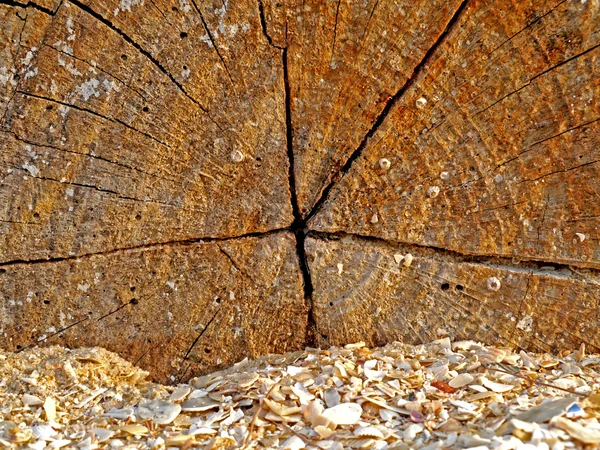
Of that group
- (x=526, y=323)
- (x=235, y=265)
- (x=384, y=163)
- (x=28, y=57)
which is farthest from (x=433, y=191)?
(x=28, y=57)

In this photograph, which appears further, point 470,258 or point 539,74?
point 470,258

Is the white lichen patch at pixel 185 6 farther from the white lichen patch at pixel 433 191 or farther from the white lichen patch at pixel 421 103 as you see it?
the white lichen patch at pixel 433 191

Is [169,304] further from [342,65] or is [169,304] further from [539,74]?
[539,74]

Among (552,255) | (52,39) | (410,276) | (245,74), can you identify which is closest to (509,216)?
(552,255)

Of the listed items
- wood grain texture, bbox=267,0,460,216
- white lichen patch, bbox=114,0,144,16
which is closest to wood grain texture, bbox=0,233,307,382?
wood grain texture, bbox=267,0,460,216

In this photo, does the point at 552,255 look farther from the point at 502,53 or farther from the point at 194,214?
the point at 194,214

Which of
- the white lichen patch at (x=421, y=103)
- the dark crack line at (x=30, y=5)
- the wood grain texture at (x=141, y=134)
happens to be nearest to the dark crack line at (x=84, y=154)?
the wood grain texture at (x=141, y=134)

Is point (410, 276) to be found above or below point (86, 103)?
below
